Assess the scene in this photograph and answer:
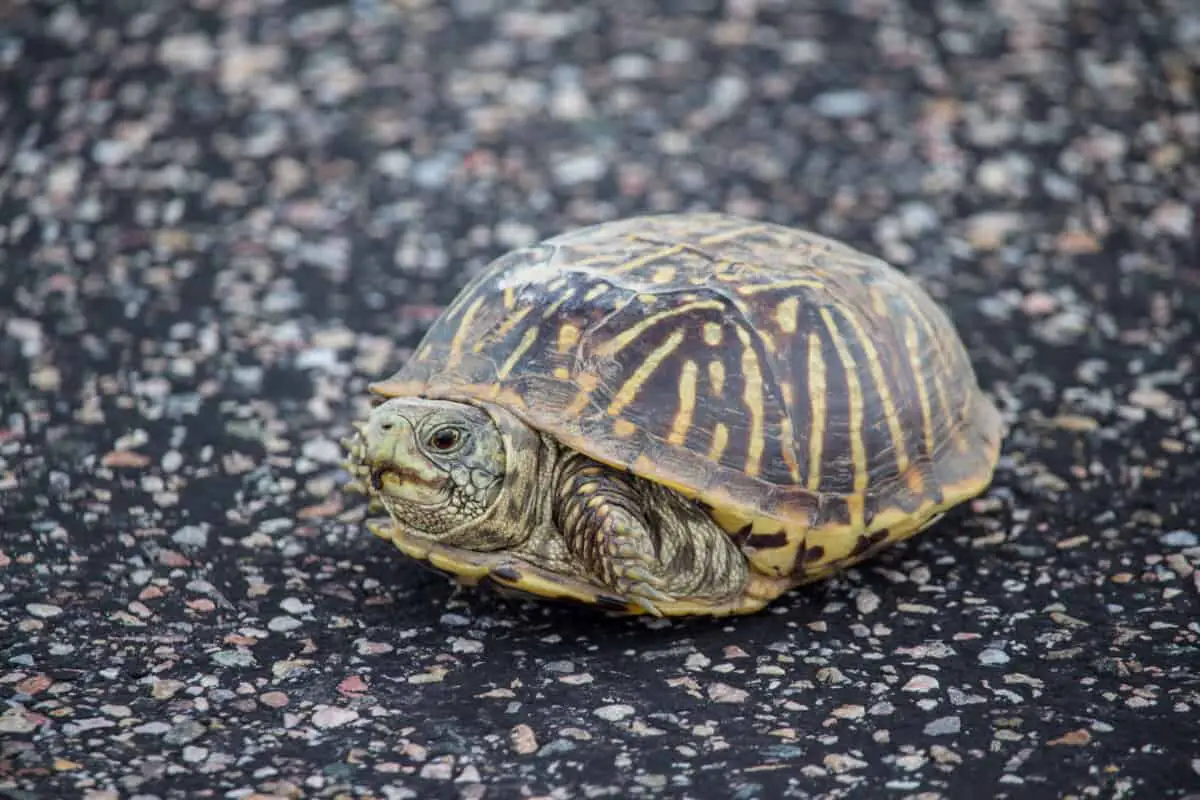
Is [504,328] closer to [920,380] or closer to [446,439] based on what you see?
[446,439]

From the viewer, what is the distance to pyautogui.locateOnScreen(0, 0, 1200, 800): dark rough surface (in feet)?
10.2

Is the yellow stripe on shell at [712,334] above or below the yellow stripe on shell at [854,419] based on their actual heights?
above

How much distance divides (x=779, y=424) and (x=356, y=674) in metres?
1.19

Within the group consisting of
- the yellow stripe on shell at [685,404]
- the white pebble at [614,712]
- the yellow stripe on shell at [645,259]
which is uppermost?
the yellow stripe on shell at [645,259]

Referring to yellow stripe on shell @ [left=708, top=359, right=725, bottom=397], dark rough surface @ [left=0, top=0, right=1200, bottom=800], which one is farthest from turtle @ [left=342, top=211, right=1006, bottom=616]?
dark rough surface @ [left=0, top=0, right=1200, bottom=800]

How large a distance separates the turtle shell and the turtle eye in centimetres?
14

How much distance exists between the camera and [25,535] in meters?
3.87

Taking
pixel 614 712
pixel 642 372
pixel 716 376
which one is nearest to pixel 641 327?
pixel 642 372

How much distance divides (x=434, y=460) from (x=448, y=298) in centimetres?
215

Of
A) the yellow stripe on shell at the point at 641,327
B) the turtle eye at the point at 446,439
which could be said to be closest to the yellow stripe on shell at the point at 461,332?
the turtle eye at the point at 446,439

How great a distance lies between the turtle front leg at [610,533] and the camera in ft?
10.8

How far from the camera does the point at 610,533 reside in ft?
10.8

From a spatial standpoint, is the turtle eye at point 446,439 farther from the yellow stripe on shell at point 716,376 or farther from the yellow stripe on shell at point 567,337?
the yellow stripe on shell at point 716,376

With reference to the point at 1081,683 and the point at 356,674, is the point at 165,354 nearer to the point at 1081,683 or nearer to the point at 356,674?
the point at 356,674
